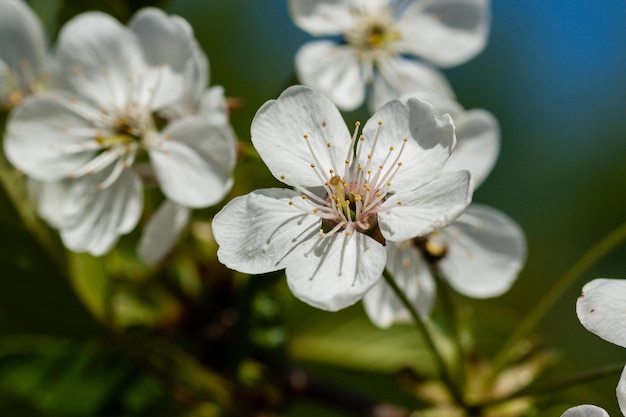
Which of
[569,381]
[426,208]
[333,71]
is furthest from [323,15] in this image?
[569,381]

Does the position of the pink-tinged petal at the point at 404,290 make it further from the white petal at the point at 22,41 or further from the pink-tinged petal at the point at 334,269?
the white petal at the point at 22,41

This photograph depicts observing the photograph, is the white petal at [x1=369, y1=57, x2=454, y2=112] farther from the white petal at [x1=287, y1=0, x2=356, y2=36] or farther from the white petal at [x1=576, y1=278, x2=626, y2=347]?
the white petal at [x1=576, y1=278, x2=626, y2=347]

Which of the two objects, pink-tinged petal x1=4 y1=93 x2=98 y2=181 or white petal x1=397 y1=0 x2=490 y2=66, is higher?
white petal x1=397 y1=0 x2=490 y2=66

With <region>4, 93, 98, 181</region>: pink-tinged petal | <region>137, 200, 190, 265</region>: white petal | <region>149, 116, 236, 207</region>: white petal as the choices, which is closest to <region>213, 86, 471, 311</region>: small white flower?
<region>149, 116, 236, 207</region>: white petal

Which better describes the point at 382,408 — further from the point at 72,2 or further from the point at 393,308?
the point at 72,2

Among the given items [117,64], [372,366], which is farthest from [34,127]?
[372,366]

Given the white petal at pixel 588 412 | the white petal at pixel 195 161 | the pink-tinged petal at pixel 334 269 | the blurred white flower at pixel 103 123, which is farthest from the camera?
the blurred white flower at pixel 103 123

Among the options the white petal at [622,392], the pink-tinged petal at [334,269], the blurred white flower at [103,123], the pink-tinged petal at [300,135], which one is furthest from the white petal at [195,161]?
the white petal at [622,392]
